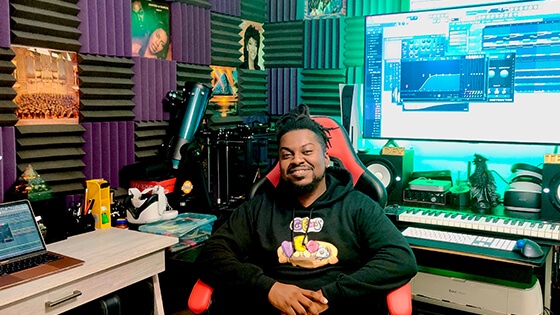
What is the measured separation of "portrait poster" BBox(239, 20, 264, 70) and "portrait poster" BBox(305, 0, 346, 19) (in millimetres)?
435

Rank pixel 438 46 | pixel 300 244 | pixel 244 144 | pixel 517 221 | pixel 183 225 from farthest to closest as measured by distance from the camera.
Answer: pixel 244 144 < pixel 438 46 < pixel 183 225 < pixel 517 221 < pixel 300 244

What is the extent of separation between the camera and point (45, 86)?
2.48 metres

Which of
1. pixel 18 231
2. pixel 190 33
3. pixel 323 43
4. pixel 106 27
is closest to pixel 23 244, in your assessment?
pixel 18 231

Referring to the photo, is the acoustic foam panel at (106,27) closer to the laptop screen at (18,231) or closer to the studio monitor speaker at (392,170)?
the laptop screen at (18,231)

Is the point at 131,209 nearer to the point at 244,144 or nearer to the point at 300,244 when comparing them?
the point at 244,144

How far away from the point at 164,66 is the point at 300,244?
5.65 feet

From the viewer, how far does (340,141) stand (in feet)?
7.39

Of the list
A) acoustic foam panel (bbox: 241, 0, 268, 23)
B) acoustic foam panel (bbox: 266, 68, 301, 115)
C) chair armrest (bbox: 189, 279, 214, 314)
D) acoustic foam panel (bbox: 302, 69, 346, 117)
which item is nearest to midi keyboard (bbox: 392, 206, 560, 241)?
chair armrest (bbox: 189, 279, 214, 314)

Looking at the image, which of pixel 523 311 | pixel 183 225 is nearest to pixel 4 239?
pixel 183 225

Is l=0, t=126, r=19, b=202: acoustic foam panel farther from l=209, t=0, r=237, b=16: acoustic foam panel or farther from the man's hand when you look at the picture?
l=209, t=0, r=237, b=16: acoustic foam panel

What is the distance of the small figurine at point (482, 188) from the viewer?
2738 mm

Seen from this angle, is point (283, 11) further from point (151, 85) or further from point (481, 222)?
point (481, 222)

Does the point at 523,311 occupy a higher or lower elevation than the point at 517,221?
lower

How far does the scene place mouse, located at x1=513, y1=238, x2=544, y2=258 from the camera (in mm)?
2059
